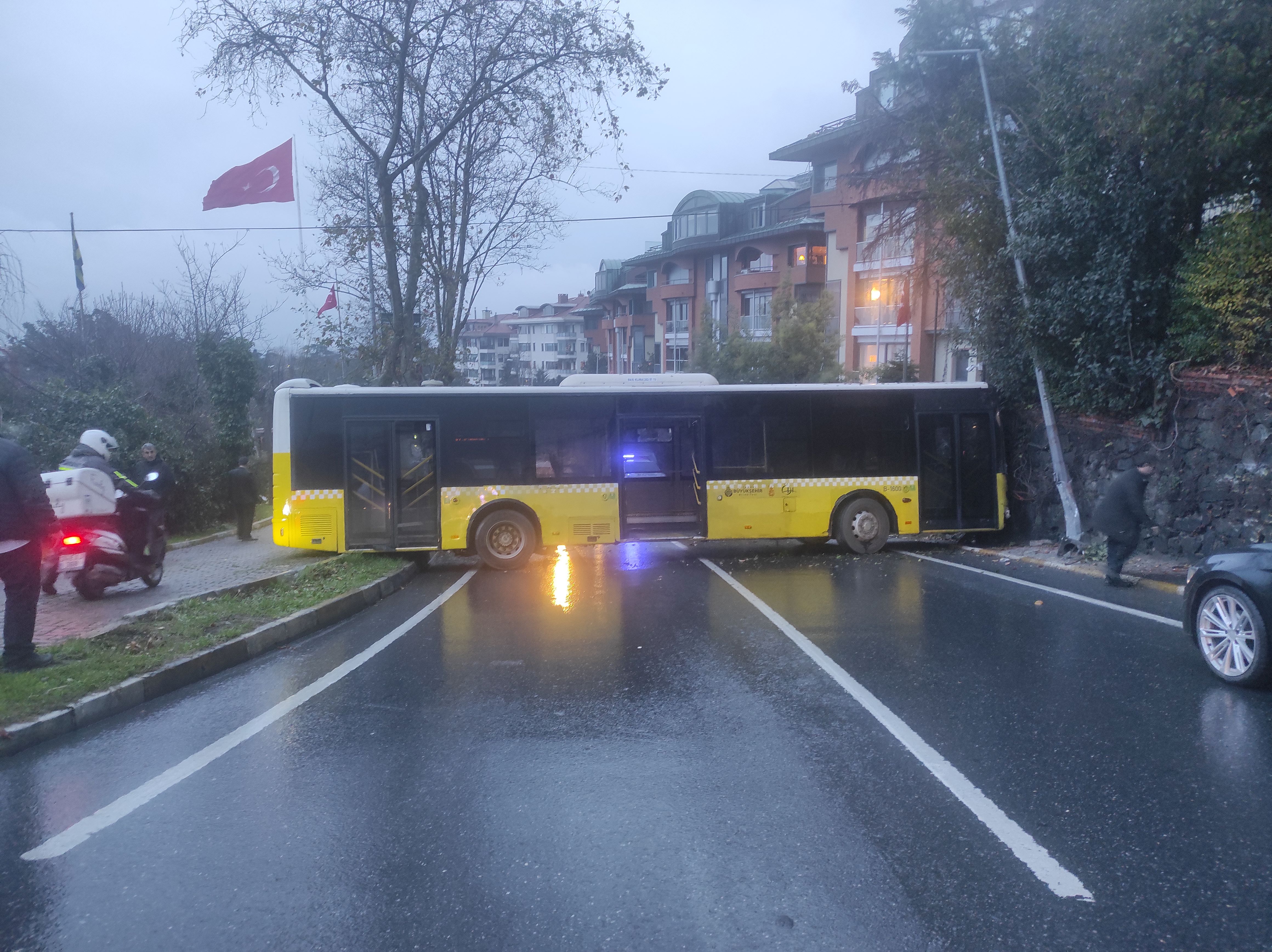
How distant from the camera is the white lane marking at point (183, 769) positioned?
4582 millimetres

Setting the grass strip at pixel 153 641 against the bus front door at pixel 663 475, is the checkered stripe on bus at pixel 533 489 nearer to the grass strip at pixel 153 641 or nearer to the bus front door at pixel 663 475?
the bus front door at pixel 663 475

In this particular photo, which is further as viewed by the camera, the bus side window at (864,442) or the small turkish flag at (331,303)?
the small turkish flag at (331,303)

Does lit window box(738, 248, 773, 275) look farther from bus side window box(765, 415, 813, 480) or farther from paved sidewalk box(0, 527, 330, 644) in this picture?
paved sidewalk box(0, 527, 330, 644)

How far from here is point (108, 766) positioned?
18.7ft

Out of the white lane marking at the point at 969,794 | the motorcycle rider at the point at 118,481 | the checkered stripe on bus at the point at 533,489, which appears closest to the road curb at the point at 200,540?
the checkered stripe on bus at the point at 533,489

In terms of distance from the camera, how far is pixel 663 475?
15.6 meters

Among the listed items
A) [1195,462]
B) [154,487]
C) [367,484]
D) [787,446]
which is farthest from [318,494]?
[1195,462]

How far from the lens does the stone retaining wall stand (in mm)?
11883

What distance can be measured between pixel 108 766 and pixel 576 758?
2777 millimetres

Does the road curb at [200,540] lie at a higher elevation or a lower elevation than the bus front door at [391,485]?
lower

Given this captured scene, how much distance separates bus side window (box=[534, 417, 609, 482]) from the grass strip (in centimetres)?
355

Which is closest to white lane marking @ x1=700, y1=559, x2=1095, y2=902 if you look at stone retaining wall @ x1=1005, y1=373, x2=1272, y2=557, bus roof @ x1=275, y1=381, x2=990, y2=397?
stone retaining wall @ x1=1005, y1=373, x2=1272, y2=557

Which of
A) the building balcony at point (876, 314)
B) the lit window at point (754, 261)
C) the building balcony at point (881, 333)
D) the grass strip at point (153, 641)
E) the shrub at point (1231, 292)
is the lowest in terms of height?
the grass strip at point (153, 641)

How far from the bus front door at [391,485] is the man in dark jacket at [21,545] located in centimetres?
734
